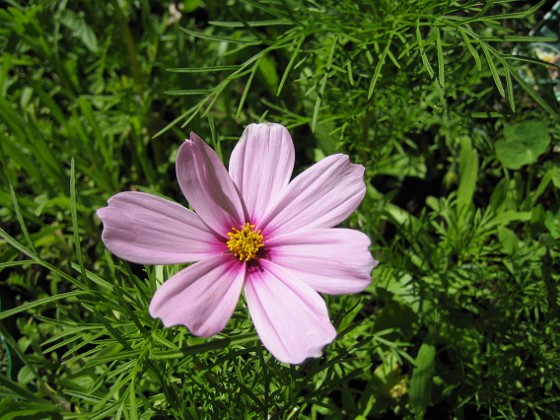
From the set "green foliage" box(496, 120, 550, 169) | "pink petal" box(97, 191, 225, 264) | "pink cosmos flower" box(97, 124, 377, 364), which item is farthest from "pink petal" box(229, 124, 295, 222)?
"green foliage" box(496, 120, 550, 169)

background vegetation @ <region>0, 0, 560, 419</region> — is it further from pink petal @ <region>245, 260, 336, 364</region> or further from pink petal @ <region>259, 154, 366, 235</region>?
pink petal @ <region>259, 154, 366, 235</region>

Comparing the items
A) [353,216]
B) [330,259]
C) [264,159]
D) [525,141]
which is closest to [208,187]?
[264,159]

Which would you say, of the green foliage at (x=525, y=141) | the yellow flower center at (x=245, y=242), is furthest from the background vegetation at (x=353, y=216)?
the yellow flower center at (x=245, y=242)

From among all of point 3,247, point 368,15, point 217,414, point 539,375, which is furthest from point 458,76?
point 3,247

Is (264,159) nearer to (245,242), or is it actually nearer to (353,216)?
(245,242)

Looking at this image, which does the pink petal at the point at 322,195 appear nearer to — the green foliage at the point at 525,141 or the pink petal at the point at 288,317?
the pink petal at the point at 288,317

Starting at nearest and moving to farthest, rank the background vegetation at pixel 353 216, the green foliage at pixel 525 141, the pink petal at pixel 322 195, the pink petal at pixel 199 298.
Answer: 1. the pink petal at pixel 199 298
2. the pink petal at pixel 322 195
3. the background vegetation at pixel 353 216
4. the green foliage at pixel 525 141

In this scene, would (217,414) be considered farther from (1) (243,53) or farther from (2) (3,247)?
(1) (243,53)
